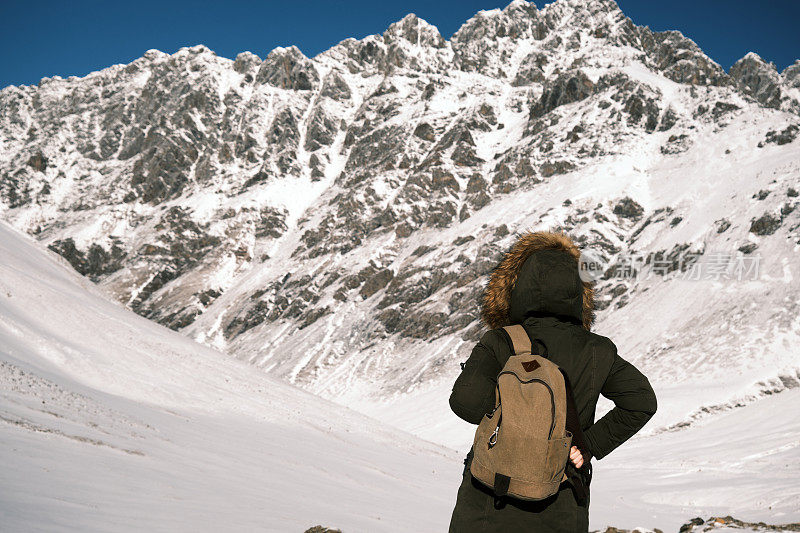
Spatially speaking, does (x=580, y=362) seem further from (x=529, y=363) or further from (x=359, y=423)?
(x=359, y=423)

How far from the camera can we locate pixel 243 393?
28328 mm

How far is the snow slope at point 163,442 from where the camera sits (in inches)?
340

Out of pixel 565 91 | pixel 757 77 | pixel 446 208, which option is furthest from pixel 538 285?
pixel 757 77

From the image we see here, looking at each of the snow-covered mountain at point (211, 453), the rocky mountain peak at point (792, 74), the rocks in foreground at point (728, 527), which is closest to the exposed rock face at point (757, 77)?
the rocky mountain peak at point (792, 74)

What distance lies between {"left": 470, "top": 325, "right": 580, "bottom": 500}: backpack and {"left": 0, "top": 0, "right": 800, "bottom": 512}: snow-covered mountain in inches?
1983

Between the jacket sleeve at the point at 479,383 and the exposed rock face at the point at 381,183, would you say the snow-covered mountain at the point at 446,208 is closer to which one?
the exposed rock face at the point at 381,183

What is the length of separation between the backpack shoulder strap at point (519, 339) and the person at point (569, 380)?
2.4 inches

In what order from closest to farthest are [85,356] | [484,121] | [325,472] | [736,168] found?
[325,472] < [85,356] < [736,168] < [484,121]

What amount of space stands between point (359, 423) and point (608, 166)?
88734 millimetres

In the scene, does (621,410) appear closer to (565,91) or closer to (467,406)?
(467,406)

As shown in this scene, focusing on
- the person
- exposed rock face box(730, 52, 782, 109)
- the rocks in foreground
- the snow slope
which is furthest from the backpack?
exposed rock face box(730, 52, 782, 109)

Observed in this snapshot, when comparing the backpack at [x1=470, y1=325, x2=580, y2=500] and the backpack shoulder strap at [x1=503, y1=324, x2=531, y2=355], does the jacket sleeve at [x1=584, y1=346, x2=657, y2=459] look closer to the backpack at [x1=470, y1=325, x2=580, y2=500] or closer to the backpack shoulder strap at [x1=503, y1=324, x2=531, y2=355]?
the backpack at [x1=470, y1=325, x2=580, y2=500]

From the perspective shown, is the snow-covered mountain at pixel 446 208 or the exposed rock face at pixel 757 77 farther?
the exposed rock face at pixel 757 77

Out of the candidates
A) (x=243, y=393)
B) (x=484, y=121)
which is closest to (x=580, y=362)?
(x=243, y=393)
